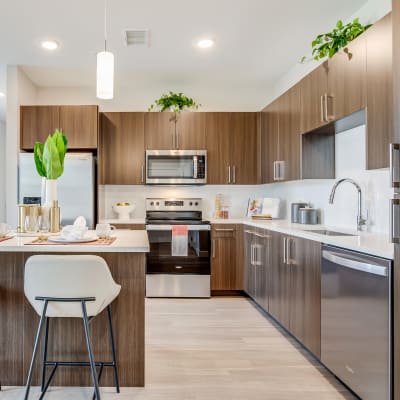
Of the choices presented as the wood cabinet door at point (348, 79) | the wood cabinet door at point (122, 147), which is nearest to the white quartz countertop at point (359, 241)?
the wood cabinet door at point (348, 79)

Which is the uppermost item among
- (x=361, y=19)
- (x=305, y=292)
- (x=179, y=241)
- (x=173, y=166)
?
(x=361, y=19)

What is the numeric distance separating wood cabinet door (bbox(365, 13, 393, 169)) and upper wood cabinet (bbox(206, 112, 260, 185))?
2356 mm

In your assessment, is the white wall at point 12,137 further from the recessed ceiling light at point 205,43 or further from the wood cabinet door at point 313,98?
the wood cabinet door at point 313,98

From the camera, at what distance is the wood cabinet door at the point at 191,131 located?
14.7 ft

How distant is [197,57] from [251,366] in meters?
2.99

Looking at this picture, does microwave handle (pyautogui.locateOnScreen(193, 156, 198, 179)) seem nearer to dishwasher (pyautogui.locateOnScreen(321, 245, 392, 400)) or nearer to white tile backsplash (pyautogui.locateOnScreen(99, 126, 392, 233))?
white tile backsplash (pyautogui.locateOnScreen(99, 126, 392, 233))

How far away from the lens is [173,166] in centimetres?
444

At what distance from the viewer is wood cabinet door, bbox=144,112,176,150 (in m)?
4.45

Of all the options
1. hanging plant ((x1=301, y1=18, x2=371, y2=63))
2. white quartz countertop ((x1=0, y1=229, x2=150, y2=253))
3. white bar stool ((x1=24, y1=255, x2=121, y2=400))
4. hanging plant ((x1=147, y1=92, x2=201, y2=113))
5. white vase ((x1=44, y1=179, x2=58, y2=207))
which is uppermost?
hanging plant ((x1=147, y1=92, x2=201, y2=113))

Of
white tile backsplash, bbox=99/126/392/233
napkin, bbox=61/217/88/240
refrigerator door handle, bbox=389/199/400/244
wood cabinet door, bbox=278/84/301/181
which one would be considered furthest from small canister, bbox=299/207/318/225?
napkin, bbox=61/217/88/240

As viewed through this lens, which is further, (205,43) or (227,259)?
(227,259)

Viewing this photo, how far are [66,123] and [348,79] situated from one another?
10.1 feet

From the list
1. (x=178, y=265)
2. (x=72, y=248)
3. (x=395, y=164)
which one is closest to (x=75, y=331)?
(x=72, y=248)

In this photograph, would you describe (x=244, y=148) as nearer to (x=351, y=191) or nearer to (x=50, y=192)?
(x=351, y=191)
